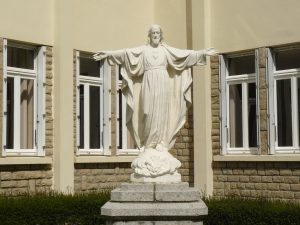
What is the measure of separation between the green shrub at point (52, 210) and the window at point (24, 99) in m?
2.27

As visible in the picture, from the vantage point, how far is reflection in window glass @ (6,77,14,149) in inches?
560

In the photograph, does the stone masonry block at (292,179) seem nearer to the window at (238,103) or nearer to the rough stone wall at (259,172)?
the rough stone wall at (259,172)

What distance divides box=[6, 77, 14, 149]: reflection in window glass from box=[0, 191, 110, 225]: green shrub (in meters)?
2.19

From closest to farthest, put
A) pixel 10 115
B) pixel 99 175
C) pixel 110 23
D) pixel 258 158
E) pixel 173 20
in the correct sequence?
pixel 10 115, pixel 258 158, pixel 99 175, pixel 110 23, pixel 173 20

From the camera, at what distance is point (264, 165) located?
15.0 m

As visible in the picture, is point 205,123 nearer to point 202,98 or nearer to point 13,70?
point 202,98

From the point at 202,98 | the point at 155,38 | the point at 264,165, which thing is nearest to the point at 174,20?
the point at 202,98

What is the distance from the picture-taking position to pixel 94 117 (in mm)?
16141

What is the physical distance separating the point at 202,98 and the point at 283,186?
293cm

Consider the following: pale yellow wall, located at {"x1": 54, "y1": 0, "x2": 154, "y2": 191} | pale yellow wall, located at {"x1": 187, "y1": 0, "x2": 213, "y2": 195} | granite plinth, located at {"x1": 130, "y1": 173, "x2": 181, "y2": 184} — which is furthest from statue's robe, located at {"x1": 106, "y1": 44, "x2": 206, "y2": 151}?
pale yellow wall, located at {"x1": 187, "y1": 0, "x2": 213, "y2": 195}

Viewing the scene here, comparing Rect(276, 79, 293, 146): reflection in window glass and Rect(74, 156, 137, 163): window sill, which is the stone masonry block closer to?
Rect(276, 79, 293, 146): reflection in window glass

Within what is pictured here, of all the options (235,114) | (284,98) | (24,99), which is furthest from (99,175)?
(284,98)

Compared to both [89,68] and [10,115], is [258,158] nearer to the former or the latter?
[89,68]

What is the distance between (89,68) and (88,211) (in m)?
5.09
